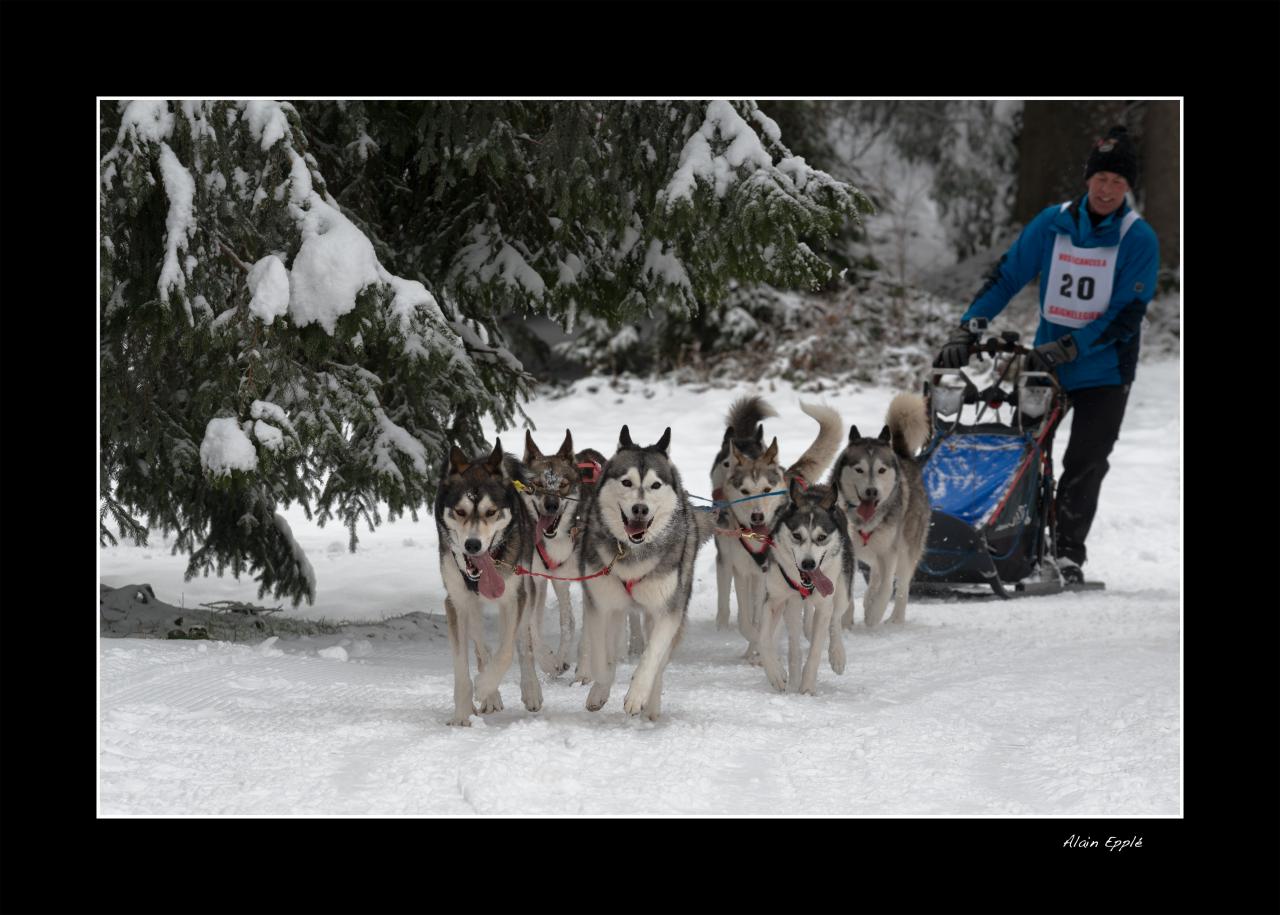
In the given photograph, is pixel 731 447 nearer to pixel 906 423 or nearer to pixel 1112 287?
pixel 906 423

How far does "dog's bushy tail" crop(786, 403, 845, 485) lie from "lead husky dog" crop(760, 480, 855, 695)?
1052mm

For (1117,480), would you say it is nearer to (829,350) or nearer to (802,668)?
(829,350)

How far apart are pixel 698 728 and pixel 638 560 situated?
658 mm

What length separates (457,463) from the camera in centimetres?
477

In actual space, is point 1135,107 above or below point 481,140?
above

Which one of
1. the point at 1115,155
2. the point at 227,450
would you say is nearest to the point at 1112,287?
the point at 1115,155

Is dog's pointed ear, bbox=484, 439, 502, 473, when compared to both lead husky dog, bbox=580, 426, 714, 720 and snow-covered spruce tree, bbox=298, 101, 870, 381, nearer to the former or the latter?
lead husky dog, bbox=580, 426, 714, 720

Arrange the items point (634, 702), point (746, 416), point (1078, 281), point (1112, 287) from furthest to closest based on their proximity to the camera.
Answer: point (1078, 281), point (1112, 287), point (746, 416), point (634, 702)

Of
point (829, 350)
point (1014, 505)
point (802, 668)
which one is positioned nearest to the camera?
point (802, 668)

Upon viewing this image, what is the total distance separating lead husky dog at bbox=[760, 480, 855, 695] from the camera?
5262mm

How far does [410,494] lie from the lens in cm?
684

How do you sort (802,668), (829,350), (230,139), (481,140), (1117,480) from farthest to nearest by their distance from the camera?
(829,350)
(1117,480)
(481,140)
(802,668)
(230,139)
